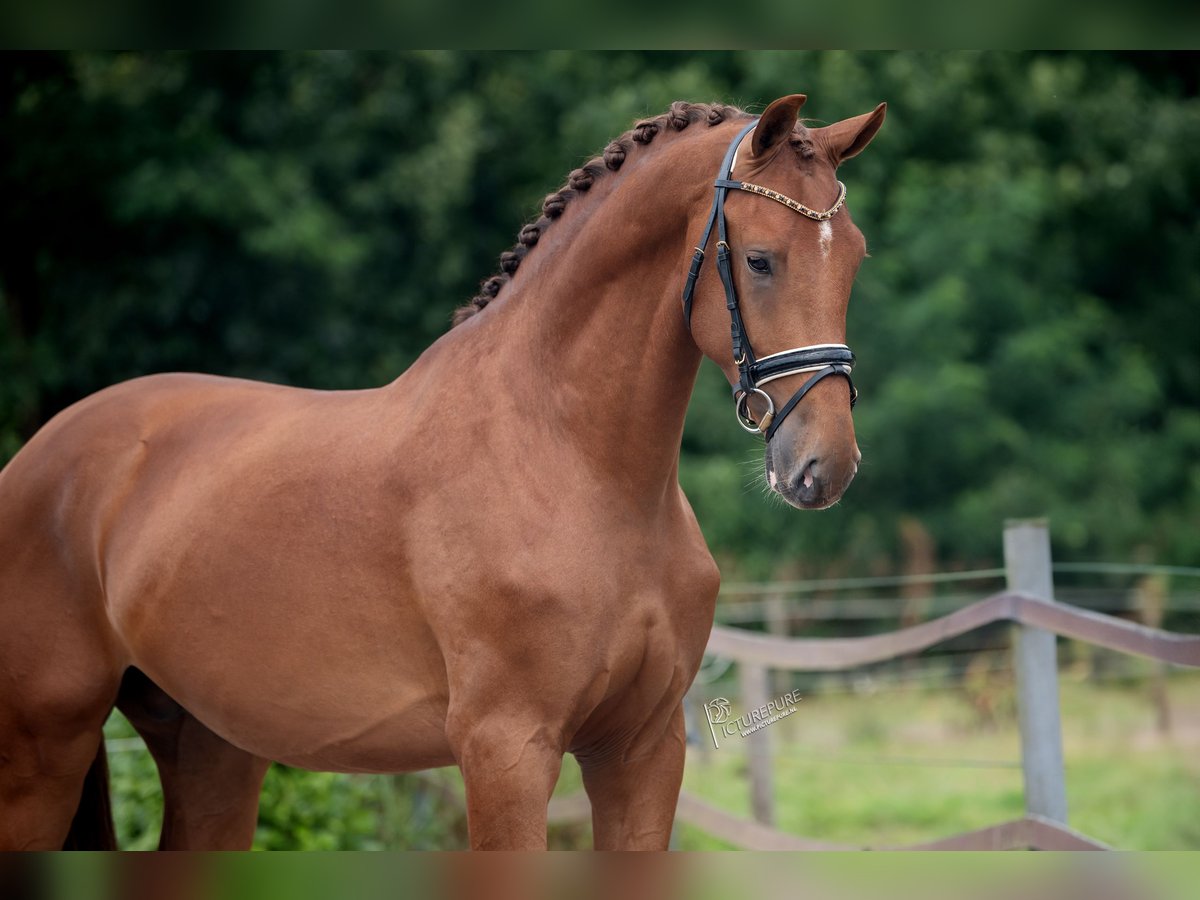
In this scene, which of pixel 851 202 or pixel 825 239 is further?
pixel 851 202

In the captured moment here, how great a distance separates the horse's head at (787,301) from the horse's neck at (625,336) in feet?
0.47

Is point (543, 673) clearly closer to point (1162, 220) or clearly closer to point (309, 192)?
point (309, 192)

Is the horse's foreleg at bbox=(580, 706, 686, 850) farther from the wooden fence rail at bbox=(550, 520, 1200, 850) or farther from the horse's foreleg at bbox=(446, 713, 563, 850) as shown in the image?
the wooden fence rail at bbox=(550, 520, 1200, 850)

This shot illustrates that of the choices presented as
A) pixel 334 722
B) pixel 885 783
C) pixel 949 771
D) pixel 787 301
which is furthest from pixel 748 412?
pixel 949 771

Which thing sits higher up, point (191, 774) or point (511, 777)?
point (191, 774)

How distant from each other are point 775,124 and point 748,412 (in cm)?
58

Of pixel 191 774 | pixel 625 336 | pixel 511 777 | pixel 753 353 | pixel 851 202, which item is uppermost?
pixel 851 202

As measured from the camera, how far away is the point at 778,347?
248 cm

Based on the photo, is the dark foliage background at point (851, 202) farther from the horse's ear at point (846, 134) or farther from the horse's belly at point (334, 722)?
the horse's ear at point (846, 134)

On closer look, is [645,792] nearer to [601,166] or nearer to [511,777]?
[511,777]

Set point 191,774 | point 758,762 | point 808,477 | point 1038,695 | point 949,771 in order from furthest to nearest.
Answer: point 949,771 < point 758,762 < point 1038,695 < point 191,774 < point 808,477

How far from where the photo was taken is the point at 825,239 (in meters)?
2.49

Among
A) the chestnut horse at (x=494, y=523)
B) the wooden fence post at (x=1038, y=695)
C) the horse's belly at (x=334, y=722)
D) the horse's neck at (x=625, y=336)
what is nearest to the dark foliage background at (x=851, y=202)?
the wooden fence post at (x=1038, y=695)

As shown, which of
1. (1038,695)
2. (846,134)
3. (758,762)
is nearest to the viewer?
(846,134)
